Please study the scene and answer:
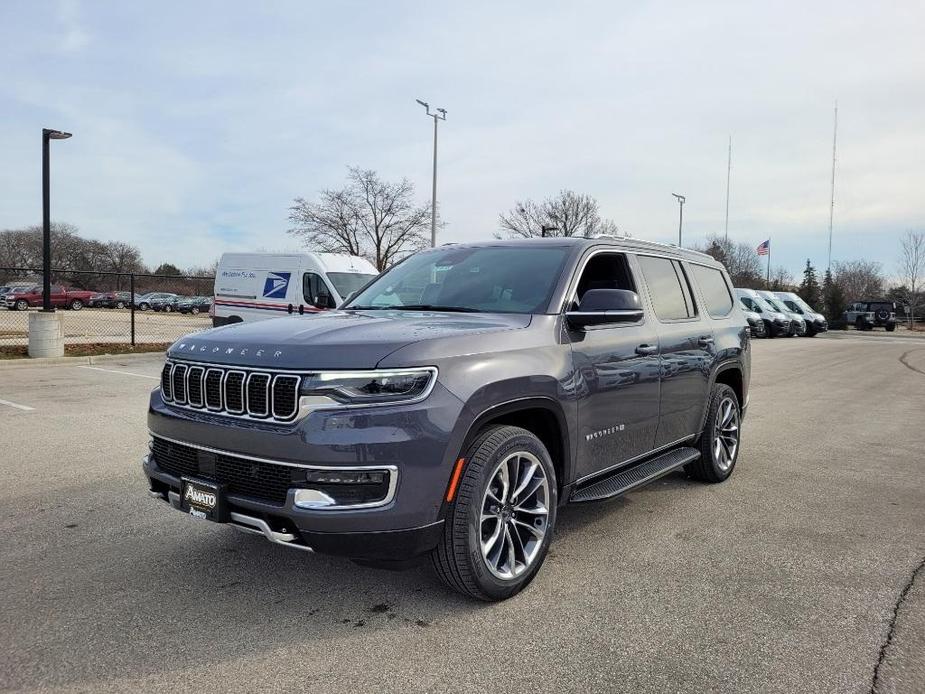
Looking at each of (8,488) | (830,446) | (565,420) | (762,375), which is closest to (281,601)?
(565,420)

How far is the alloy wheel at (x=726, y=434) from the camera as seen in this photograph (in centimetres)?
559

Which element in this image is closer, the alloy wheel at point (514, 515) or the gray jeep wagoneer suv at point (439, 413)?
the gray jeep wagoneer suv at point (439, 413)

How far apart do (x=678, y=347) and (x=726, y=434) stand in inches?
54.3

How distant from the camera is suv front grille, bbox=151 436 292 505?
9.88 ft

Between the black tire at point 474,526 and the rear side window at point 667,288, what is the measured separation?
193cm

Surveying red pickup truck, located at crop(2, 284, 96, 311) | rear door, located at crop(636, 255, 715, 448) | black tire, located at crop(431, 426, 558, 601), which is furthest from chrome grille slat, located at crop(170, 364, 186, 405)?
red pickup truck, located at crop(2, 284, 96, 311)

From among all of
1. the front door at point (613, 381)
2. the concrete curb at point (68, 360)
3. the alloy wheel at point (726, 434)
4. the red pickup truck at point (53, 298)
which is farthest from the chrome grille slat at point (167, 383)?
the red pickup truck at point (53, 298)

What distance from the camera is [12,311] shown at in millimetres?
39250

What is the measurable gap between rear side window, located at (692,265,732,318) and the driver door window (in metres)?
12.1

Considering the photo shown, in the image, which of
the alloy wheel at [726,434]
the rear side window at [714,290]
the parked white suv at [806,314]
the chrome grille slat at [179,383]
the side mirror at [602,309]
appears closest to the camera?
the chrome grille slat at [179,383]

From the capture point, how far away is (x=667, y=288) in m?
5.11

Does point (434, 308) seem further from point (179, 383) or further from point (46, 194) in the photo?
point (46, 194)

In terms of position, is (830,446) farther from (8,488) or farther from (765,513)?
(8,488)

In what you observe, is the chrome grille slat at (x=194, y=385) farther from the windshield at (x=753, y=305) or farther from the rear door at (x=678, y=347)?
the windshield at (x=753, y=305)
